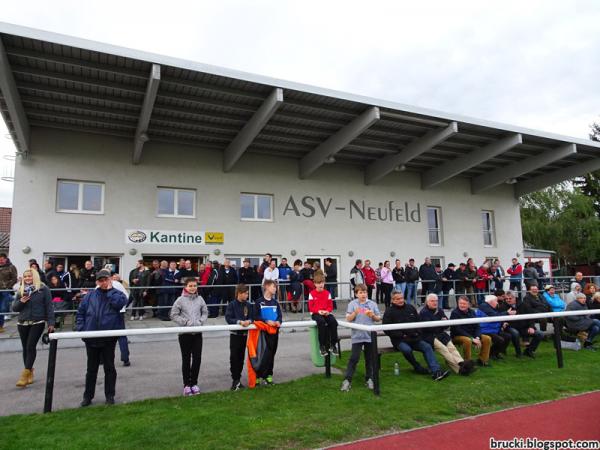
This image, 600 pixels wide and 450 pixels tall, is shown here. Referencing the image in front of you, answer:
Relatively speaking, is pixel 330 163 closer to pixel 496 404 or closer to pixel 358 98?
pixel 358 98

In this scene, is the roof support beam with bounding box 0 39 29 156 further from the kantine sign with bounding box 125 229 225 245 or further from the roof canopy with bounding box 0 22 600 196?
the kantine sign with bounding box 125 229 225 245

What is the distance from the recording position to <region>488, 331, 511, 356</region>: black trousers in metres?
8.05

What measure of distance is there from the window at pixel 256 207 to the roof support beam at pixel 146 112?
390 centimetres

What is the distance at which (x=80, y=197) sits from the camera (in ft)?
45.5

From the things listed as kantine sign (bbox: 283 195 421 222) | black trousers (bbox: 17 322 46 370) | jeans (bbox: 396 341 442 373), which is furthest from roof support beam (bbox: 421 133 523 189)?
black trousers (bbox: 17 322 46 370)

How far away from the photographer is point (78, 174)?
13.8 metres

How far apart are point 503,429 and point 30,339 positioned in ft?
20.6

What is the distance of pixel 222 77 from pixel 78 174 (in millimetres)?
5754

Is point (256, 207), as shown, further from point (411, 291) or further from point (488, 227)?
point (488, 227)

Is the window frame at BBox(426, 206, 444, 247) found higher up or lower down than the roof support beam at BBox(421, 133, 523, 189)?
lower down

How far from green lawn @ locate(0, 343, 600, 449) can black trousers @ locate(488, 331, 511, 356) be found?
126 cm

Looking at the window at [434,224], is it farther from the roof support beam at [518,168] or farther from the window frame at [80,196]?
A: the window frame at [80,196]

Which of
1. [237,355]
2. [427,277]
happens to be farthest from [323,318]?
[427,277]

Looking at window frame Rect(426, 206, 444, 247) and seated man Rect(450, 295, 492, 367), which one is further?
window frame Rect(426, 206, 444, 247)
